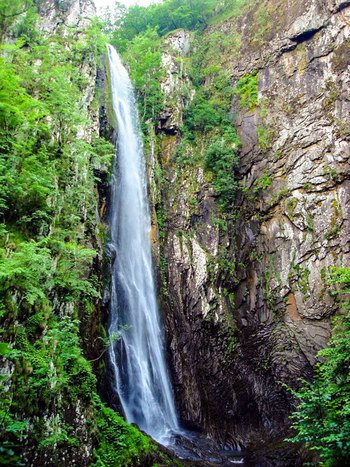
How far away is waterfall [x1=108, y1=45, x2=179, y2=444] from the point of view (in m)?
10.3

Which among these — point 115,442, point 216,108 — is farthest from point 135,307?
point 216,108

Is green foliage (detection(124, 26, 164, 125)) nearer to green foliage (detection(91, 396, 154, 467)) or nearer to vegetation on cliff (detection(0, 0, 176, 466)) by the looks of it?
vegetation on cliff (detection(0, 0, 176, 466))

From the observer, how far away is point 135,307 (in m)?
12.0

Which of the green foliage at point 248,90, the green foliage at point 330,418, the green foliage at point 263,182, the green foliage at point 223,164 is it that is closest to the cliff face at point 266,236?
the green foliage at point 263,182

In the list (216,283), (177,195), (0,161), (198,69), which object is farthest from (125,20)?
(0,161)

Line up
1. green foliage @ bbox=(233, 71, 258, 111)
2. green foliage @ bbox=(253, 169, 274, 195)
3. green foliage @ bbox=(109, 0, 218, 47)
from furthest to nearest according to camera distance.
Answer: green foliage @ bbox=(109, 0, 218, 47) → green foliage @ bbox=(233, 71, 258, 111) → green foliage @ bbox=(253, 169, 274, 195)

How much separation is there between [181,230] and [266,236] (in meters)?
Answer: 4.10

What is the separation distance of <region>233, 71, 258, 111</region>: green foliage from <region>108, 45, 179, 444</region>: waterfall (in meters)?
6.49

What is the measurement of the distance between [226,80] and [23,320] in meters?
18.7

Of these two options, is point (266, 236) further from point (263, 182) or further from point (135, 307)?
point (135, 307)

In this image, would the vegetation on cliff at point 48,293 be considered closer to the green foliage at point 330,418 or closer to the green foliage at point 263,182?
the green foliage at point 330,418

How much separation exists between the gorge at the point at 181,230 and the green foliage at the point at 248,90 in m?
0.09

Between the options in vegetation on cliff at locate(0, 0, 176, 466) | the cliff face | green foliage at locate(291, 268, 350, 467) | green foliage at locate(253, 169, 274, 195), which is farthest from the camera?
green foliage at locate(253, 169, 274, 195)

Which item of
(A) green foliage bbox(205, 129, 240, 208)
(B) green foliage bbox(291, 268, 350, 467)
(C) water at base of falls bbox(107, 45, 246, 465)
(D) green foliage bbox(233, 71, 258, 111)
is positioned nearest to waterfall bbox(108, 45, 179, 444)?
(C) water at base of falls bbox(107, 45, 246, 465)
